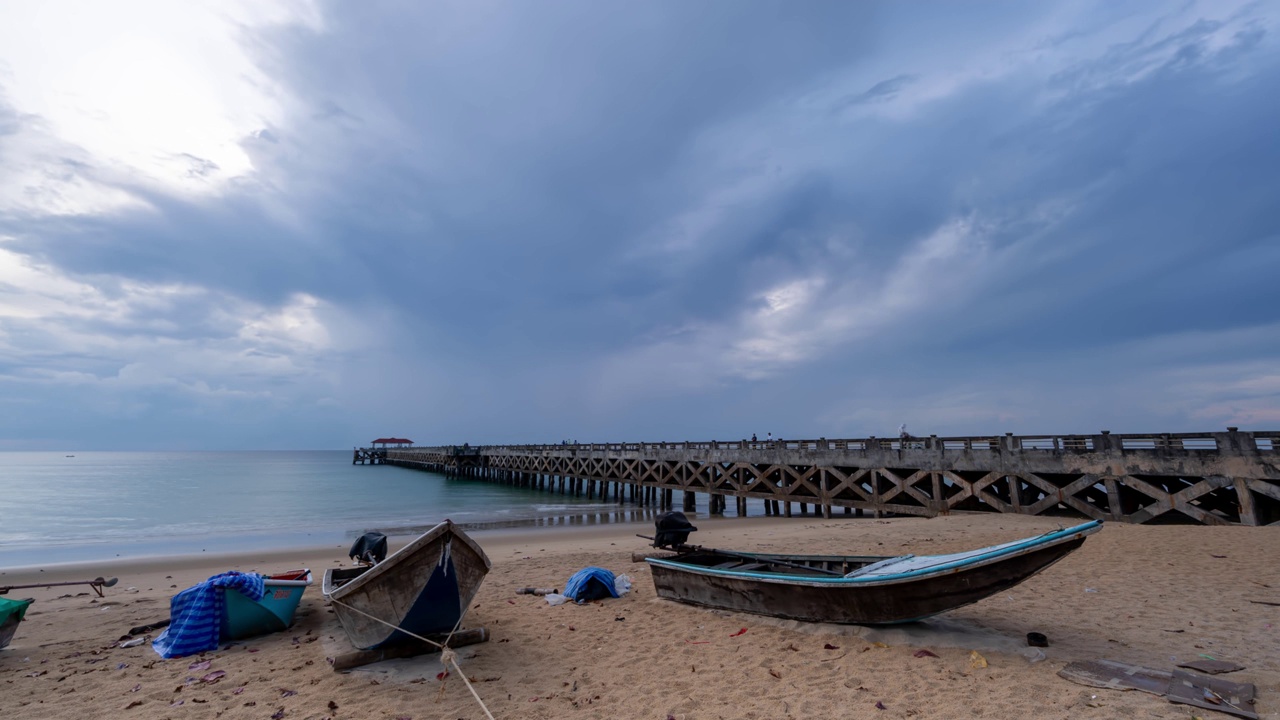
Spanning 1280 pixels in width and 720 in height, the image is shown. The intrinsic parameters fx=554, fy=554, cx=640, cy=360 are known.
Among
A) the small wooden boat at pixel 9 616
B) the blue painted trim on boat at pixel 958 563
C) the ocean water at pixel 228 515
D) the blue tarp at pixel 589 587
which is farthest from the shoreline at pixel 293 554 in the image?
the blue painted trim on boat at pixel 958 563

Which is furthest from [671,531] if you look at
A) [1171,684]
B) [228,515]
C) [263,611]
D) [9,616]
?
[228,515]

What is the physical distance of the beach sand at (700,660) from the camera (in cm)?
554

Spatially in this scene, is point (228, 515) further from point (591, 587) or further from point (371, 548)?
point (591, 587)

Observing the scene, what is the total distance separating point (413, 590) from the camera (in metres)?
6.50

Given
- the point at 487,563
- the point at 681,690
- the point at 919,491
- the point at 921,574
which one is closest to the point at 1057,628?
the point at 921,574

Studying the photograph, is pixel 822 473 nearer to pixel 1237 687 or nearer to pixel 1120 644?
pixel 1120 644

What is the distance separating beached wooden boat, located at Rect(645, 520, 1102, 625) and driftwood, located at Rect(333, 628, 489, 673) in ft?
11.1

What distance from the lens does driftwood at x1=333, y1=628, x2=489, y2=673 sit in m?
6.74

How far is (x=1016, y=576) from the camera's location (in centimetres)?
599

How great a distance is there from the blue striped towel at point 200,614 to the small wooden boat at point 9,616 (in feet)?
5.74

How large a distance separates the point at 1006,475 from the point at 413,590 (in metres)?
19.5

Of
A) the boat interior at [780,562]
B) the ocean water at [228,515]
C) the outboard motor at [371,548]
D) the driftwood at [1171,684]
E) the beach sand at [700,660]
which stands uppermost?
the outboard motor at [371,548]

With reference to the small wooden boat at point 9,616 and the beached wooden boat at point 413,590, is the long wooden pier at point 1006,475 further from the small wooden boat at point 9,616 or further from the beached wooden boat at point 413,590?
the small wooden boat at point 9,616

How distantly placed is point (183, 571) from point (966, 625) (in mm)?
18557
